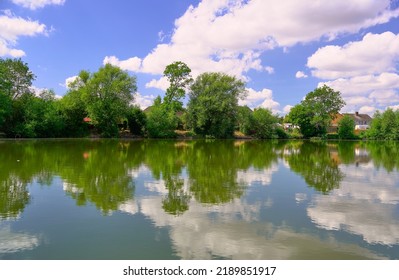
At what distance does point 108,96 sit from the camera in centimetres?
6238

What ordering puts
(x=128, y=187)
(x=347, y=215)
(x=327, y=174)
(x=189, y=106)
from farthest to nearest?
(x=189, y=106) < (x=327, y=174) < (x=128, y=187) < (x=347, y=215)

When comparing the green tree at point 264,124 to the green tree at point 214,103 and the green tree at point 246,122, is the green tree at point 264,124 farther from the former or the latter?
the green tree at point 214,103

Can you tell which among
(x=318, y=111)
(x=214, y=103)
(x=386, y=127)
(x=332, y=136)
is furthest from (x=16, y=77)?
(x=386, y=127)

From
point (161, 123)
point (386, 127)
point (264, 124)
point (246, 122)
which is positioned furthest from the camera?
point (386, 127)

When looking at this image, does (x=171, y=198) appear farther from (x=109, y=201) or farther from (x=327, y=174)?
(x=327, y=174)

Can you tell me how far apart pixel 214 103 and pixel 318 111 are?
3226cm

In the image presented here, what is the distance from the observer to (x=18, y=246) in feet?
23.0

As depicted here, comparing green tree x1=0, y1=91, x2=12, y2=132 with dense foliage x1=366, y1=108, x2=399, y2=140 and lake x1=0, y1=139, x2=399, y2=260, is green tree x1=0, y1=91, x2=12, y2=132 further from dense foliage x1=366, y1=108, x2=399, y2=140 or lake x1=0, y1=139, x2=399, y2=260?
dense foliage x1=366, y1=108, x2=399, y2=140

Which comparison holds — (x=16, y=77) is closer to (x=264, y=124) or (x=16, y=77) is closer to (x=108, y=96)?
(x=108, y=96)

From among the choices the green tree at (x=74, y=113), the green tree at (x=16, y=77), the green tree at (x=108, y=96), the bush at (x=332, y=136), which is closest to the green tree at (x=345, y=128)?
the bush at (x=332, y=136)

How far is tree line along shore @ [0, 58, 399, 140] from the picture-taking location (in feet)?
174

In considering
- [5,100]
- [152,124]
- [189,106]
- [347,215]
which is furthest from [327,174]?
[189,106]

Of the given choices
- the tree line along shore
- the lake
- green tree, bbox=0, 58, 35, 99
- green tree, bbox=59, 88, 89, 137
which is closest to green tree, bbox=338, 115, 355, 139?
the tree line along shore

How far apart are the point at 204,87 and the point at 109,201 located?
6370 cm
